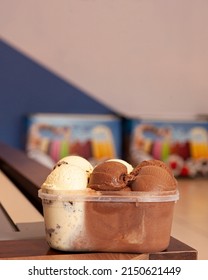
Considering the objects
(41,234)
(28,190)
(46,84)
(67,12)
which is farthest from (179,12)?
(41,234)

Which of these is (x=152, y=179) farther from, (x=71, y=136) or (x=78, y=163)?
(x=71, y=136)

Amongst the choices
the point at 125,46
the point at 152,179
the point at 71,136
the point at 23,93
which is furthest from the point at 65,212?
the point at 125,46

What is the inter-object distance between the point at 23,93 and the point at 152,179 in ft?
19.1

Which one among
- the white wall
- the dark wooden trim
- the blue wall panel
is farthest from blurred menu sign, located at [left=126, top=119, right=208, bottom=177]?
the dark wooden trim

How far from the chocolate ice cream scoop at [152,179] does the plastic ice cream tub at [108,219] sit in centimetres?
2

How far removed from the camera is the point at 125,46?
273 inches

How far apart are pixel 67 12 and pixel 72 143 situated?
158 centimetres

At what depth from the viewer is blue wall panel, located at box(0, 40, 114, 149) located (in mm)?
6723

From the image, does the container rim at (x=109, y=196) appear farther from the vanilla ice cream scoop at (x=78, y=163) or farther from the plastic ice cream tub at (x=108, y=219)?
the vanilla ice cream scoop at (x=78, y=163)

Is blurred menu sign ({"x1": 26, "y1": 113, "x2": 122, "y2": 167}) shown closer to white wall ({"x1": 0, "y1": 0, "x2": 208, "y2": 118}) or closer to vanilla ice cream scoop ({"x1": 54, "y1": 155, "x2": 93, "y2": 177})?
white wall ({"x1": 0, "y1": 0, "x2": 208, "y2": 118})

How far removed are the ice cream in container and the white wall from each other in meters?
5.74

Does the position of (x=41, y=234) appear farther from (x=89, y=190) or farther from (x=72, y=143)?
(x=72, y=143)

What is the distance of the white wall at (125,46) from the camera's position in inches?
263
